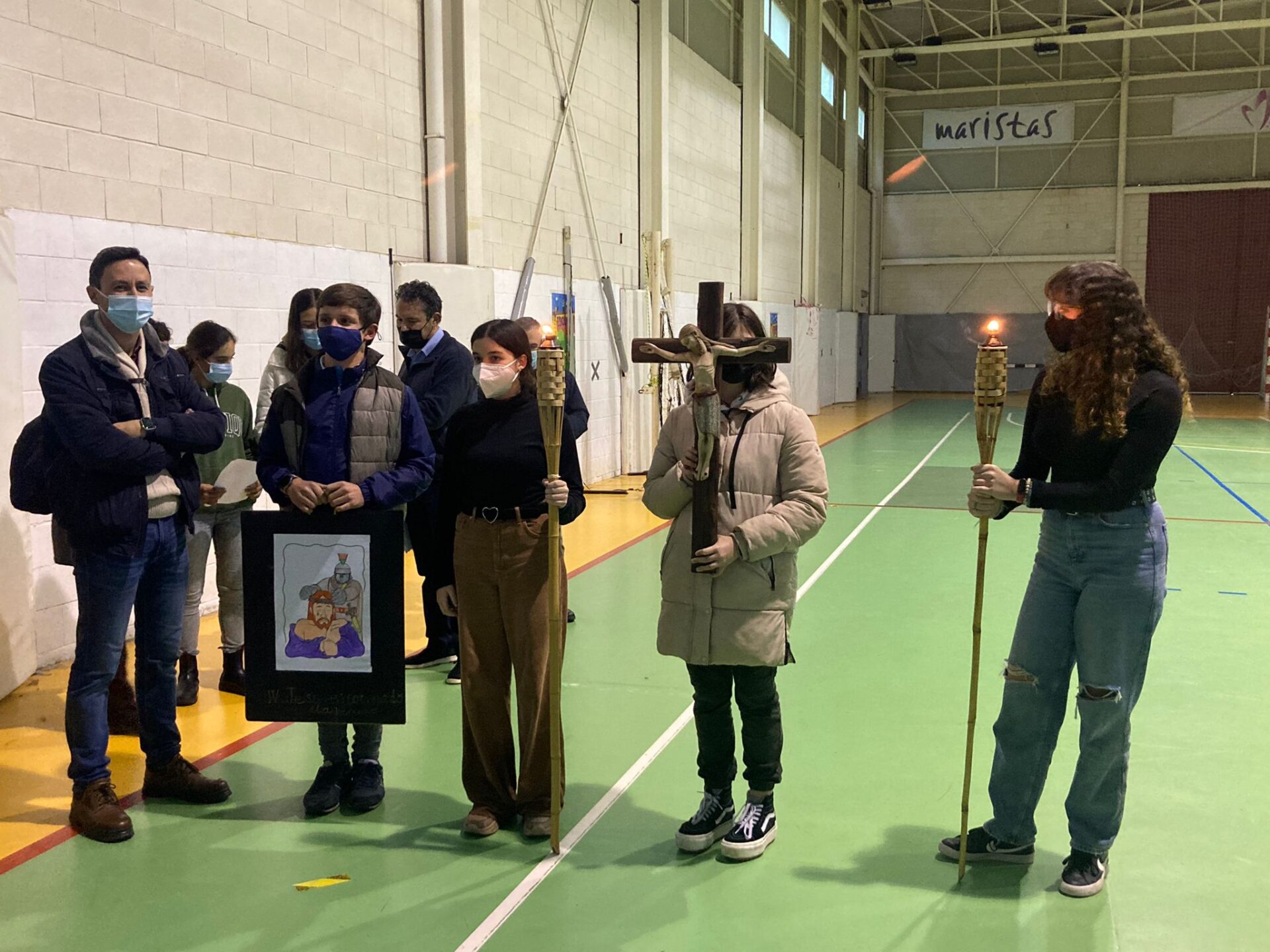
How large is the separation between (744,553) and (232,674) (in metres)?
3.04

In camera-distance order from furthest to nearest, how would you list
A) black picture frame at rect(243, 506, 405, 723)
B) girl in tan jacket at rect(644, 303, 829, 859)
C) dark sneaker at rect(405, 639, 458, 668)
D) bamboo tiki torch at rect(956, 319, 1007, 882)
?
dark sneaker at rect(405, 639, 458, 668) < black picture frame at rect(243, 506, 405, 723) < girl in tan jacket at rect(644, 303, 829, 859) < bamboo tiki torch at rect(956, 319, 1007, 882)

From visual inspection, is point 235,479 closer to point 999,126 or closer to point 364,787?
point 364,787

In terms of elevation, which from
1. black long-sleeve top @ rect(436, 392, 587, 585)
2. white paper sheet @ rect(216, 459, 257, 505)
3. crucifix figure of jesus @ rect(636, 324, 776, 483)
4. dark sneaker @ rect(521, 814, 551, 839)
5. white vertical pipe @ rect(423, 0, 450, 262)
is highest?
white vertical pipe @ rect(423, 0, 450, 262)

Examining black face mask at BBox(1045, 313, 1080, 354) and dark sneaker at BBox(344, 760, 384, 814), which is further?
dark sneaker at BBox(344, 760, 384, 814)

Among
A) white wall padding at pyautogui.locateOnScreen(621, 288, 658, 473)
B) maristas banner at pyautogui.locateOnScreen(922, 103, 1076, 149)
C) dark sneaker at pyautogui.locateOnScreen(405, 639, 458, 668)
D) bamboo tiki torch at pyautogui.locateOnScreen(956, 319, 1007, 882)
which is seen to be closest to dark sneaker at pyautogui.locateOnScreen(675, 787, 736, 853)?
bamboo tiki torch at pyautogui.locateOnScreen(956, 319, 1007, 882)

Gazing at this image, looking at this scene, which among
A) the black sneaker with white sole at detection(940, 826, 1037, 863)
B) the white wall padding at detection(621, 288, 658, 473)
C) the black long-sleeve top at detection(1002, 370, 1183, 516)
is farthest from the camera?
the white wall padding at detection(621, 288, 658, 473)

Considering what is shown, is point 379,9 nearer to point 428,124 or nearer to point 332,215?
point 428,124

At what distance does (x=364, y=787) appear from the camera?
157 inches

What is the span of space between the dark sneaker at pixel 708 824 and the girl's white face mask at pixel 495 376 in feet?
4.87

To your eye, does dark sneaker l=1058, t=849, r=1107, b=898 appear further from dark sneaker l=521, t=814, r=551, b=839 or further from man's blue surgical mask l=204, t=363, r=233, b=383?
man's blue surgical mask l=204, t=363, r=233, b=383

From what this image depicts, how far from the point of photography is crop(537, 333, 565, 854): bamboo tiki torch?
3.44 metres

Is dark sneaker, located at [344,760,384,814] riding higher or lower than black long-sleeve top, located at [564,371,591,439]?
lower

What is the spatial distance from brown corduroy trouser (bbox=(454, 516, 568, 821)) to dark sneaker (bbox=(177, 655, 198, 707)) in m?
1.93

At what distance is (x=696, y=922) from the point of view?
10.4 ft
